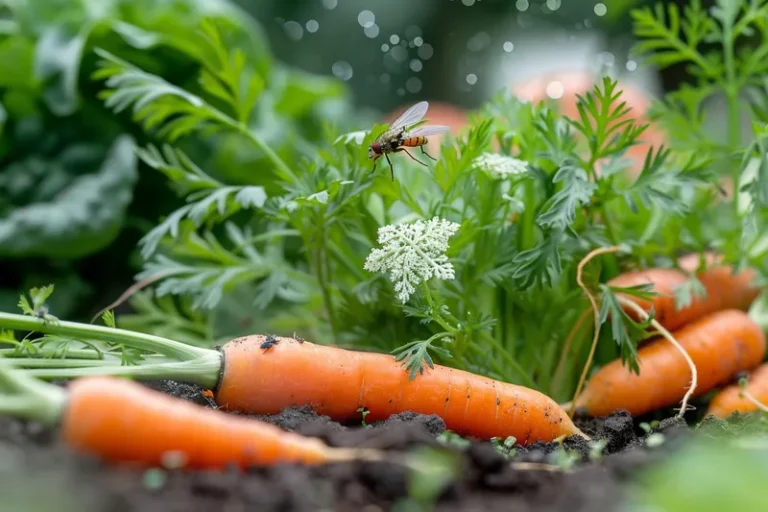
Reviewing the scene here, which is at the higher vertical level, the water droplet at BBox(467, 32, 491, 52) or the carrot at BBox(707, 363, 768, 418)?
the water droplet at BBox(467, 32, 491, 52)

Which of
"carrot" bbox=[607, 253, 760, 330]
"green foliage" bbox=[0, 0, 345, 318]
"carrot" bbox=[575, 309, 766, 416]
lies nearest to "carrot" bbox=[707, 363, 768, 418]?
"carrot" bbox=[575, 309, 766, 416]

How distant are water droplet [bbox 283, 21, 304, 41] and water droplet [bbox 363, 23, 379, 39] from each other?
0.83 metres

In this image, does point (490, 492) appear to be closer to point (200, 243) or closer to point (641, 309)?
point (641, 309)

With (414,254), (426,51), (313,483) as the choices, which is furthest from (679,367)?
(426,51)

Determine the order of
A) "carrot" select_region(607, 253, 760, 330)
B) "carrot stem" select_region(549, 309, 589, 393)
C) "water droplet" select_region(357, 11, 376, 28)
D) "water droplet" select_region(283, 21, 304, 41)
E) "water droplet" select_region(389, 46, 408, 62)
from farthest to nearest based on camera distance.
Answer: "water droplet" select_region(283, 21, 304, 41) < "water droplet" select_region(357, 11, 376, 28) < "water droplet" select_region(389, 46, 408, 62) < "carrot" select_region(607, 253, 760, 330) < "carrot stem" select_region(549, 309, 589, 393)

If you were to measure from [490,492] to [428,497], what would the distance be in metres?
A: 0.11

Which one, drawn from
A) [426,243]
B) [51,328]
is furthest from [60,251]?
[426,243]

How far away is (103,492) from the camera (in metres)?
0.70

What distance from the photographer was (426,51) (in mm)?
3172

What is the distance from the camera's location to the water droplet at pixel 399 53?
264 centimetres

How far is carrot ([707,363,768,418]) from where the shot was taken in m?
1.49

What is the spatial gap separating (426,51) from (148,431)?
2.62 m

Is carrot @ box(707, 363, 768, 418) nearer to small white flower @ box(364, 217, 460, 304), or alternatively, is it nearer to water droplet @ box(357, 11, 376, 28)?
small white flower @ box(364, 217, 460, 304)

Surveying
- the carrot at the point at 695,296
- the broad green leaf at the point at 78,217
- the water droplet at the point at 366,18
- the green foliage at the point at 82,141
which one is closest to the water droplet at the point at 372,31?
the water droplet at the point at 366,18
